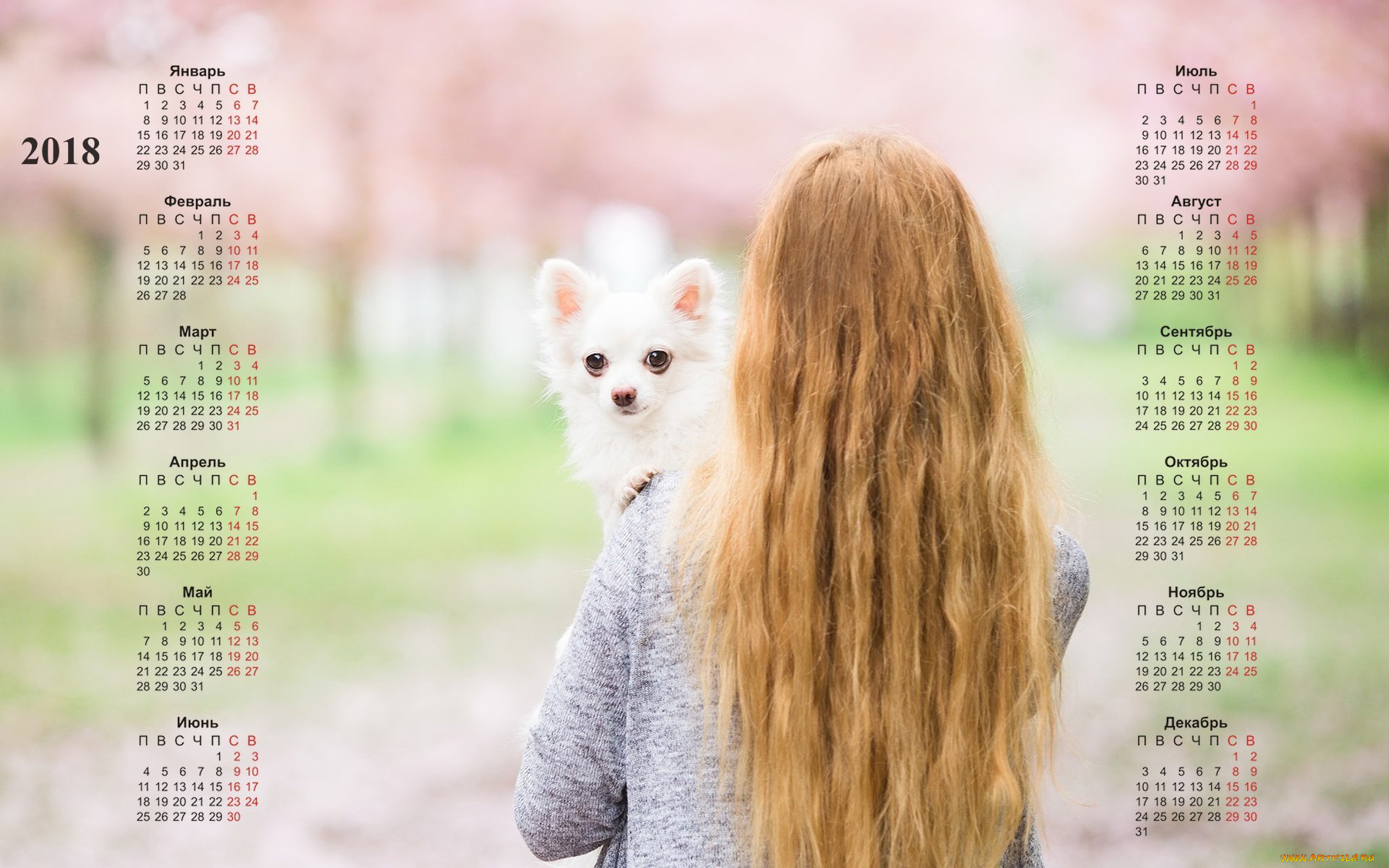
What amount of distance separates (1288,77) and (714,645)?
8.42 ft

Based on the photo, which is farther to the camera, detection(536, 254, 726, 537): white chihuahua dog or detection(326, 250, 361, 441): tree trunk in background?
detection(326, 250, 361, 441): tree trunk in background

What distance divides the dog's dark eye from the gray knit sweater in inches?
18.5

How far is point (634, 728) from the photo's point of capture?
100 cm

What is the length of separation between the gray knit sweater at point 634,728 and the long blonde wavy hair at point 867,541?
0.03 m

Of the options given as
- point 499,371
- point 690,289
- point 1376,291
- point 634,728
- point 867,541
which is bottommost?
point 634,728

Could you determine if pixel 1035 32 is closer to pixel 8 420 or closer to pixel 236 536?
pixel 236 536

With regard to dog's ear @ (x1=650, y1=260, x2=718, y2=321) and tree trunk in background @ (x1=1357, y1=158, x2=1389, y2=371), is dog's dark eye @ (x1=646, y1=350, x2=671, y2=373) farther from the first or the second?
tree trunk in background @ (x1=1357, y1=158, x2=1389, y2=371)

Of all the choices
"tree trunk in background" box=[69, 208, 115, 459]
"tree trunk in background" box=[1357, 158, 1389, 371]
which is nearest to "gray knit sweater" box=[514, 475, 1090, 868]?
"tree trunk in background" box=[69, 208, 115, 459]

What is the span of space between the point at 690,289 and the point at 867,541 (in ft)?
2.01

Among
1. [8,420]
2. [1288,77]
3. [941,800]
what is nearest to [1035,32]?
[1288,77]

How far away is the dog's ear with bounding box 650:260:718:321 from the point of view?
4.79 feet

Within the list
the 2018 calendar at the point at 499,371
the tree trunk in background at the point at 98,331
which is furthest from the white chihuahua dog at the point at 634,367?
the tree trunk in background at the point at 98,331

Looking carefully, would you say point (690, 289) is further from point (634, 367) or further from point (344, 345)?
point (344, 345)

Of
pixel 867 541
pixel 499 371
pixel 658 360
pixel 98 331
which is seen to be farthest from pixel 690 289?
pixel 98 331
